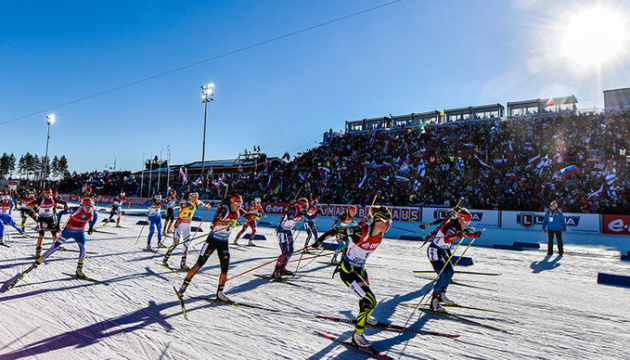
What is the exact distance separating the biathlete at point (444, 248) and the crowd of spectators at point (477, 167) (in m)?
17.5

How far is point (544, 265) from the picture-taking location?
11422 millimetres

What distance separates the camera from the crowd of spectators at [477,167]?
71.7 ft

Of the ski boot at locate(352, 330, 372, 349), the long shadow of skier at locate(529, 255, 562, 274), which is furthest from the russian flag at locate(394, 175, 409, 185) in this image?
the ski boot at locate(352, 330, 372, 349)

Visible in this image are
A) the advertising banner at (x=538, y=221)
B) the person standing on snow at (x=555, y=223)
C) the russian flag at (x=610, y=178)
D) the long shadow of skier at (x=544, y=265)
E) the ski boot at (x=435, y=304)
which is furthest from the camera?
the russian flag at (x=610, y=178)

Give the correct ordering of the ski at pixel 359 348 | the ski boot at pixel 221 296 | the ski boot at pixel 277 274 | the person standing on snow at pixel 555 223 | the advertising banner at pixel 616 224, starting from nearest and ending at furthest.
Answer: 1. the ski at pixel 359 348
2. the ski boot at pixel 221 296
3. the ski boot at pixel 277 274
4. the person standing on snow at pixel 555 223
5. the advertising banner at pixel 616 224

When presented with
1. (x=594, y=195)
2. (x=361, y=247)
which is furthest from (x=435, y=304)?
(x=594, y=195)

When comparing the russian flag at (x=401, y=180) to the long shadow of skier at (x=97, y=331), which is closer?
the long shadow of skier at (x=97, y=331)

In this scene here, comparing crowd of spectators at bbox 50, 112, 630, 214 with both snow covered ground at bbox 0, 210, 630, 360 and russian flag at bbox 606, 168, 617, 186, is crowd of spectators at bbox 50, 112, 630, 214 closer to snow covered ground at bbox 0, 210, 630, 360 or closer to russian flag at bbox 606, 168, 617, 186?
russian flag at bbox 606, 168, 617, 186

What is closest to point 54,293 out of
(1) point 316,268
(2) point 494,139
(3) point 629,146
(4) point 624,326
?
(1) point 316,268

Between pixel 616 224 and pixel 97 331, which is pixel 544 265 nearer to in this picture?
pixel 616 224

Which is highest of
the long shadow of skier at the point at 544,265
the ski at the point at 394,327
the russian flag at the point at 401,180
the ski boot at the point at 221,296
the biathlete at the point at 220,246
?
the russian flag at the point at 401,180

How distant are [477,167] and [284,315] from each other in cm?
2440

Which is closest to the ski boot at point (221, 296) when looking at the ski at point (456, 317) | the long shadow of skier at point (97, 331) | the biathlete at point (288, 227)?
the long shadow of skier at point (97, 331)

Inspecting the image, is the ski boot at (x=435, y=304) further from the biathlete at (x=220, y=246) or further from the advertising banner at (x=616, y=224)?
the advertising banner at (x=616, y=224)
